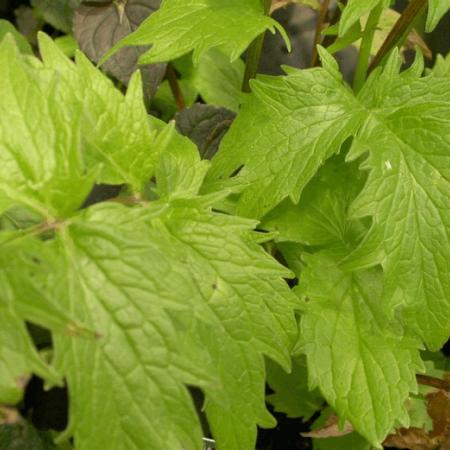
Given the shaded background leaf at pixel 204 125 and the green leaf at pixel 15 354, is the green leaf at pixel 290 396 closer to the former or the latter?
the shaded background leaf at pixel 204 125

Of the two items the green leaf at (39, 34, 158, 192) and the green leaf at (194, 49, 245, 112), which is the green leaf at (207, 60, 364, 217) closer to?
the green leaf at (39, 34, 158, 192)

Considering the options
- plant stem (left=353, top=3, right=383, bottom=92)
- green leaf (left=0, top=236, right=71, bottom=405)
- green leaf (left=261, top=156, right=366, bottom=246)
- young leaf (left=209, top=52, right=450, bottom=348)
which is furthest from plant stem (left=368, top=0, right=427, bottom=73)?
green leaf (left=0, top=236, right=71, bottom=405)

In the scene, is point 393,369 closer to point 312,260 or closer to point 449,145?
point 312,260

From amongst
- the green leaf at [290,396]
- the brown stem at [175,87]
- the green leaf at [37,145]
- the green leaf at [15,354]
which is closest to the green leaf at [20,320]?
the green leaf at [15,354]

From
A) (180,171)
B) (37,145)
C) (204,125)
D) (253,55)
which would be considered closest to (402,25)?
(253,55)

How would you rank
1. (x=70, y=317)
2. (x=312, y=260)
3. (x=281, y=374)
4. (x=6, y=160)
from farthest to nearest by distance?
(x=281, y=374) < (x=312, y=260) < (x=6, y=160) < (x=70, y=317)

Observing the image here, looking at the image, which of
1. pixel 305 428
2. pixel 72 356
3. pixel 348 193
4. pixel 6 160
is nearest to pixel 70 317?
pixel 72 356
